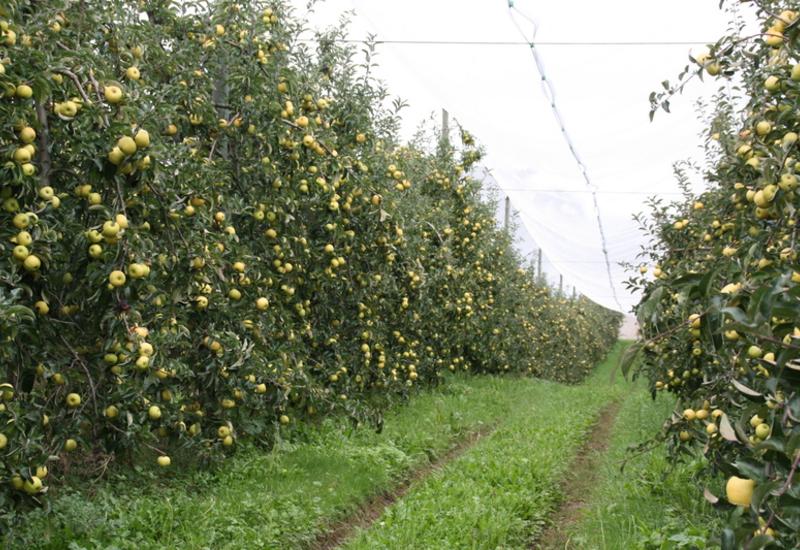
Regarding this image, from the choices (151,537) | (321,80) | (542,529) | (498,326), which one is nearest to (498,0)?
(321,80)

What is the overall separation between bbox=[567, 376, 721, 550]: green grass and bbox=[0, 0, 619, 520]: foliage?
164 centimetres

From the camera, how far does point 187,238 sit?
3582mm

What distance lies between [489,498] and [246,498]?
5.14 feet

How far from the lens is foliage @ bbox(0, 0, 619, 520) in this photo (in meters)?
2.79

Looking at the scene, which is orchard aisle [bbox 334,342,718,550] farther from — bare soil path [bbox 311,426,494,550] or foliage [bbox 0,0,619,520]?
foliage [bbox 0,0,619,520]

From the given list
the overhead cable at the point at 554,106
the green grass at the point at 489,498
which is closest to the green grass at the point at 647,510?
the green grass at the point at 489,498

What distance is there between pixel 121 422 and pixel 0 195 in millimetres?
1100

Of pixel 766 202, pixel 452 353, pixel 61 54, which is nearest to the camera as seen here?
pixel 766 202

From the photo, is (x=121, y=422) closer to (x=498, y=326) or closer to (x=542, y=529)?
(x=542, y=529)

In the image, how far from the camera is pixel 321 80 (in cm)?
580

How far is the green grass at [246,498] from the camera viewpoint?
11.6ft

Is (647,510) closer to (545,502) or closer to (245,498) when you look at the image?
(545,502)

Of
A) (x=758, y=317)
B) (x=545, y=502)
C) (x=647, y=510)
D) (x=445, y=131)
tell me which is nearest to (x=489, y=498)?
(x=545, y=502)

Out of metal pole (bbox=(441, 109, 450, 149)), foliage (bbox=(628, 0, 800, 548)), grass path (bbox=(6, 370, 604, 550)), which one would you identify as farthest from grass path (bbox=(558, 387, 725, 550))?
metal pole (bbox=(441, 109, 450, 149))
